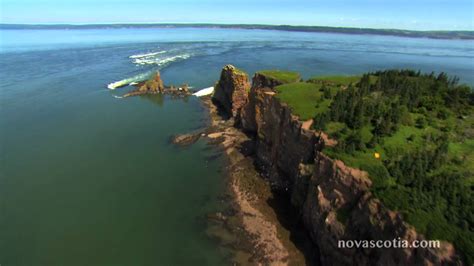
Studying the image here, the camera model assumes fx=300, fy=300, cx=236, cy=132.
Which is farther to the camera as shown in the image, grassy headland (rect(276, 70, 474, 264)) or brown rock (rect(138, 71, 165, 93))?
brown rock (rect(138, 71, 165, 93))

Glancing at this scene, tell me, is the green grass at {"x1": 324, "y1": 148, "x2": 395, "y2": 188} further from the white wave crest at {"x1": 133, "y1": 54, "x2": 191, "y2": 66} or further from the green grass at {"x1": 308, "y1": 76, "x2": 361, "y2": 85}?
the white wave crest at {"x1": 133, "y1": 54, "x2": 191, "y2": 66}

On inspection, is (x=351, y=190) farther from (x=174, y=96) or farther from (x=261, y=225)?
(x=174, y=96)

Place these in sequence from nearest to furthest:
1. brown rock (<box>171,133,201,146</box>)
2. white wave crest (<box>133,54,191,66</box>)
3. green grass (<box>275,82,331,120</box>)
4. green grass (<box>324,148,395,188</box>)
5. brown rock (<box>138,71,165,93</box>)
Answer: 1. green grass (<box>324,148,395,188</box>)
2. green grass (<box>275,82,331,120</box>)
3. brown rock (<box>171,133,201,146</box>)
4. brown rock (<box>138,71,165,93</box>)
5. white wave crest (<box>133,54,191,66</box>)

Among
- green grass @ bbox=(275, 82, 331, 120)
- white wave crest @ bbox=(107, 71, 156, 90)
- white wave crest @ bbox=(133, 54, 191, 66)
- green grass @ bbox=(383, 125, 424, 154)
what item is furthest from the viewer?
white wave crest @ bbox=(133, 54, 191, 66)

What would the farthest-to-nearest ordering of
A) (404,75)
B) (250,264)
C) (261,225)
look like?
(404,75)
(261,225)
(250,264)

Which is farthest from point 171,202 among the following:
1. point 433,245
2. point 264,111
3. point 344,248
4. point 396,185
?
point 433,245

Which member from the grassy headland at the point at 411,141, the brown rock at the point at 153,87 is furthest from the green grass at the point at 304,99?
the brown rock at the point at 153,87

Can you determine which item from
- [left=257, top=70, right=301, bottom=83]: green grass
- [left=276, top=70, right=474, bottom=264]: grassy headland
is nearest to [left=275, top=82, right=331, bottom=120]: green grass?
[left=276, top=70, right=474, bottom=264]: grassy headland
